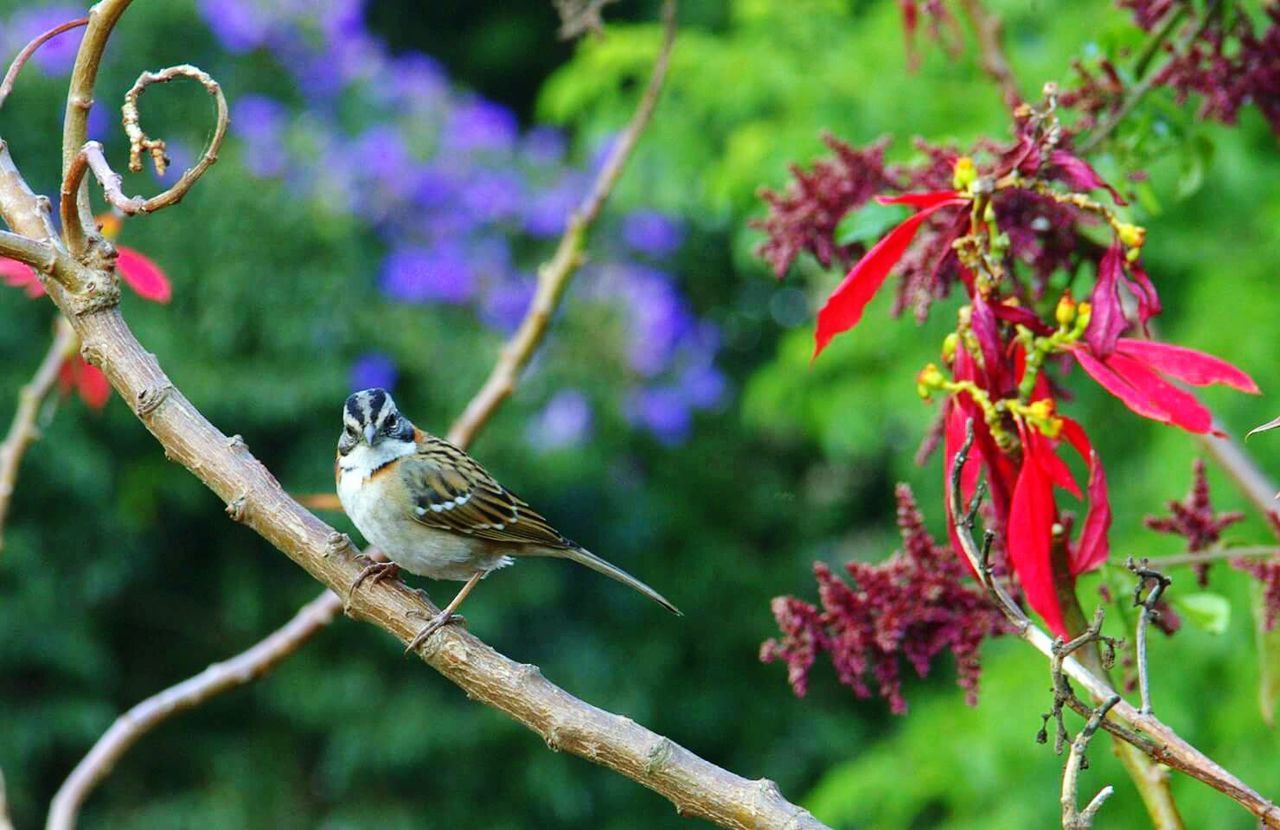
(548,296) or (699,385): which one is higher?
(699,385)

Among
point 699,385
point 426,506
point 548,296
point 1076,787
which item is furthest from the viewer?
point 699,385

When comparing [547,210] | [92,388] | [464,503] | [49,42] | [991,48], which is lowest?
[464,503]

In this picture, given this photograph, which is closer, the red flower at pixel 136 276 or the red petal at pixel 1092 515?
the red petal at pixel 1092 515

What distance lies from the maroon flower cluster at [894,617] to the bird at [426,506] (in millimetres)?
555

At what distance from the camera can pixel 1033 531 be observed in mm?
1228

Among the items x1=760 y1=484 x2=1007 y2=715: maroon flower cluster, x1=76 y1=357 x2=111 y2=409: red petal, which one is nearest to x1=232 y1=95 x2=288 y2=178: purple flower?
x1=76 y1=357 x2=111 y2=409: red petal

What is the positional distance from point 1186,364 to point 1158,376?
0.03 m

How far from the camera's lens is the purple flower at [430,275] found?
4.88 metres

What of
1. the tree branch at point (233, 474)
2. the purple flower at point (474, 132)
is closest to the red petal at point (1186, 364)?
the tree branch at point (233, 474)

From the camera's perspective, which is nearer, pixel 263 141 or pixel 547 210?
pixel 263 141

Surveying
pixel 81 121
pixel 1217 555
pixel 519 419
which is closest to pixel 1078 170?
pixel 1217 555

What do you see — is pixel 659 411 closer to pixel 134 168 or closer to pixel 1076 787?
pixel 134 168

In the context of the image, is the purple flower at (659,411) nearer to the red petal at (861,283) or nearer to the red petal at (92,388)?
the red petal at (92,388)

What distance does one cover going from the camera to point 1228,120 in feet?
5.89
